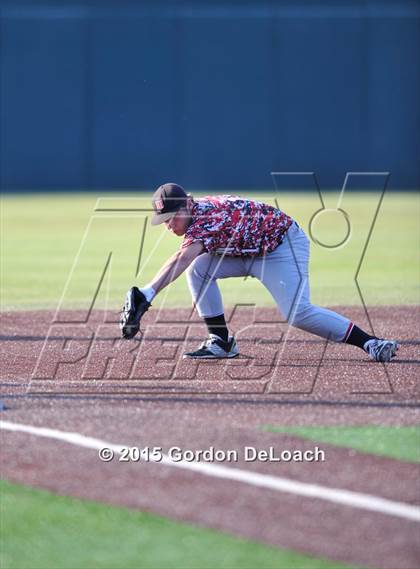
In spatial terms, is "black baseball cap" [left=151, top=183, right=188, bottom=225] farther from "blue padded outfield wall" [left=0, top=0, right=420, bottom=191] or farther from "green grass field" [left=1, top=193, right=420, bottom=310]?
"blue padded outfield wall" [left=0, top=0, right=420, bottom=191]

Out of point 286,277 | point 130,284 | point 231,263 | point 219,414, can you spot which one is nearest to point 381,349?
point 286,277

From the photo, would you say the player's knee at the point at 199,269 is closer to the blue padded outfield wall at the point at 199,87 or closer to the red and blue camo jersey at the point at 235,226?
the red and blue camo jersey at the point at 235,226

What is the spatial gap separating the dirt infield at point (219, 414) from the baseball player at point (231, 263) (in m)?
0.25

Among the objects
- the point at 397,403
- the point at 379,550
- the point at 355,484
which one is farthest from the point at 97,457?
the point at 397,403

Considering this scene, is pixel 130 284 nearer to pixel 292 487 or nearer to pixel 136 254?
pixel 136 254

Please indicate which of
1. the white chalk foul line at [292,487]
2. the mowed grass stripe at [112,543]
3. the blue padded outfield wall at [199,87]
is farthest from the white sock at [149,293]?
the blue padded outfield wall at [199,87]

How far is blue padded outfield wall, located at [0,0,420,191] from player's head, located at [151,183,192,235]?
72.8 feet

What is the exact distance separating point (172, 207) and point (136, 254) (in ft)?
30.1

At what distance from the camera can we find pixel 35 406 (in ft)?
19.8

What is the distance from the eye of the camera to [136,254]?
1588 centimetres

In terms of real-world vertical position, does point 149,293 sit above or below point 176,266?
below

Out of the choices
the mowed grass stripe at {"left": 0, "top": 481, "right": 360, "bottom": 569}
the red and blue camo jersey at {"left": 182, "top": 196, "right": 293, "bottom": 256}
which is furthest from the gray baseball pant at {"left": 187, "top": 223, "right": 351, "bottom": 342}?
the mowed grass stripe at {"left": 0, "top": 481, "right": 360, "bottom": 569}

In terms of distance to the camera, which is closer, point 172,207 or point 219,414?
point 219,414

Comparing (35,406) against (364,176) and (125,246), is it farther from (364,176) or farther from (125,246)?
(364,176)
